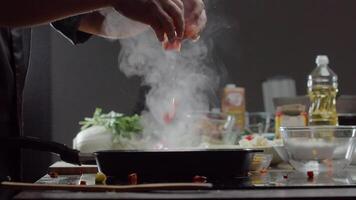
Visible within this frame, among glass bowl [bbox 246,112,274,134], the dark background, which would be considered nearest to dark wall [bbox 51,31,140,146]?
the dark background

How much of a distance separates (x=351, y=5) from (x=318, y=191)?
9.97 feet

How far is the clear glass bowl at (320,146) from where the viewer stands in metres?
1.32

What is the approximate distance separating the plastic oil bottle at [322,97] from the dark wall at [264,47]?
2.73 ft

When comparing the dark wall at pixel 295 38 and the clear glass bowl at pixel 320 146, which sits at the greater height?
the dark wall at pixel 295 38

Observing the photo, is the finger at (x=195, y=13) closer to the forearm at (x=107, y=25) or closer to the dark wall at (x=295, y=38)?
the forearm at (x=107, y=25)

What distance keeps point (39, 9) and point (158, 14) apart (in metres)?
0.23

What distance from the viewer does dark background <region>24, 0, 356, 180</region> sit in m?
3.46

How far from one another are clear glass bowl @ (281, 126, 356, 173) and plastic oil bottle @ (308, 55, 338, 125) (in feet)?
2.57

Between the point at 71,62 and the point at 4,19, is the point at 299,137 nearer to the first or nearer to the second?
the point at 4,19

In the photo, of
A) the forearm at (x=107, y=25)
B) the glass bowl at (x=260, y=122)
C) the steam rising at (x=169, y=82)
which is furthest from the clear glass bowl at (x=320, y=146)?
the glass bowl at (x=260, y=122)

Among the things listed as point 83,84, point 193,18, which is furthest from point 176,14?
point 83,84

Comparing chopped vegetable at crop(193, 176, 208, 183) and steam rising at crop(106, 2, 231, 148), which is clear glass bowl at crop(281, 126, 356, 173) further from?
steam rising at crop(106, 2, 231, 148)

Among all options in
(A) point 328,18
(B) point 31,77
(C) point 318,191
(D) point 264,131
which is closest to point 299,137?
(C) point 318,191

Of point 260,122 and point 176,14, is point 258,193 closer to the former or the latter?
point 176,14
